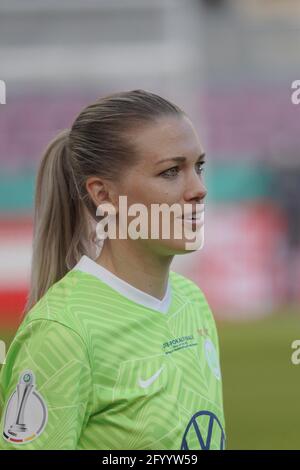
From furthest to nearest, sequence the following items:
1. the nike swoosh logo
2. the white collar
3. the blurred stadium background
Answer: the blurred stadium background, the white collar, the nike swoosh logo

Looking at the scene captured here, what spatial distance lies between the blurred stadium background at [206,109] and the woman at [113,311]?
408 inches

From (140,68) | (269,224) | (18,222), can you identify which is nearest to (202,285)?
(269,224)

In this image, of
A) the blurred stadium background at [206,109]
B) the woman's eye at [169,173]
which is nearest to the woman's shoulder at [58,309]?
the woman's eye at [169,173]

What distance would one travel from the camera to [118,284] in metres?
2.61

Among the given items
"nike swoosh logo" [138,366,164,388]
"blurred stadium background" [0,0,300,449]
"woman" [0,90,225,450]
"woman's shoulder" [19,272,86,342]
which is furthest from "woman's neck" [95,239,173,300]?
"blurred stadium background" [0,0,300,449]

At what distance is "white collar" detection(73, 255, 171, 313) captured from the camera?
8.55 ft

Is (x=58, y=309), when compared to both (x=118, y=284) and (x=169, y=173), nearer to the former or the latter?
(x=118, y=284)

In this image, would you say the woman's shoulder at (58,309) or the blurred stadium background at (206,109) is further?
the blurred stadium background at (206,109)

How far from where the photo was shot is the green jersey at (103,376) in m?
2.36

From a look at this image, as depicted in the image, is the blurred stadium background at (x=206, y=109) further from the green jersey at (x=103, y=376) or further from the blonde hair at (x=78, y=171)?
the green jersey at (x=103, y=376)

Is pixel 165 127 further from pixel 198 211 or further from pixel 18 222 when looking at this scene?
pixel 18 222

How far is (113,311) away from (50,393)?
29 centimetres

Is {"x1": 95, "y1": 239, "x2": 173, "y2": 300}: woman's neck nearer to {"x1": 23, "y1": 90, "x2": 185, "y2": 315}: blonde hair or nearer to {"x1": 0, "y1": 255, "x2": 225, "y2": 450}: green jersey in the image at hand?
{"x1": 0, "y1": 255, "x2": 225, "y2": 450}: green jersey

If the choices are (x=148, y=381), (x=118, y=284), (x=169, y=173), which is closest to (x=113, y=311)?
(x=118, y=284)
